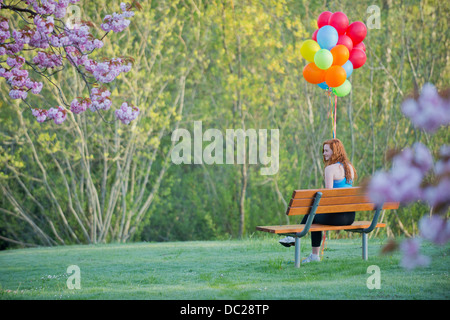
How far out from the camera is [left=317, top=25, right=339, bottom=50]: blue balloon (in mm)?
5508

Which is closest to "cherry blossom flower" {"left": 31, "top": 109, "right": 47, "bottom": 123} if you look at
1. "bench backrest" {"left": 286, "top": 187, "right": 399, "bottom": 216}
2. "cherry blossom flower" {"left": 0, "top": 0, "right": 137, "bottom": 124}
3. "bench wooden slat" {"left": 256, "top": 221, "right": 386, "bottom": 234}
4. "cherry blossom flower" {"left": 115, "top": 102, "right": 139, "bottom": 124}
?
"cherry blossom flower" {"left": 0, "top": 0, "right": 137, "bottom": 124}

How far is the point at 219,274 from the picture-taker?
15.4 ft

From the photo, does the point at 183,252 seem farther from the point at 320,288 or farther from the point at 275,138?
the point at 275,138

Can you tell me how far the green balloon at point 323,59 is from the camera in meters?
5.43

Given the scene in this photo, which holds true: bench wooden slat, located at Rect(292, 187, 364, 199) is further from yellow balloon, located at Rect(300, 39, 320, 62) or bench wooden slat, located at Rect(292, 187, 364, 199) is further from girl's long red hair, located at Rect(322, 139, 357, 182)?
yellow balloon, located at Rect(300, 39, 320, 62)

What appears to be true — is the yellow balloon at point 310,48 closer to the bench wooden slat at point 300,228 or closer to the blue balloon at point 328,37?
the blue balloon at point 328,37

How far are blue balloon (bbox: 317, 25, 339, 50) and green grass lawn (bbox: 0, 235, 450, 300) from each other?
2009 mm

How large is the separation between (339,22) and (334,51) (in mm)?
344

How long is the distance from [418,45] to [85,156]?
16.7 ft

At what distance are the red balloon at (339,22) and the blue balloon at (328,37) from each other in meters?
0.14

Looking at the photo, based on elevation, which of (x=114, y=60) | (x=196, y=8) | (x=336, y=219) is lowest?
(x=336, y=219)

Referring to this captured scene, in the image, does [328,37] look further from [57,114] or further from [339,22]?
[57,114]
